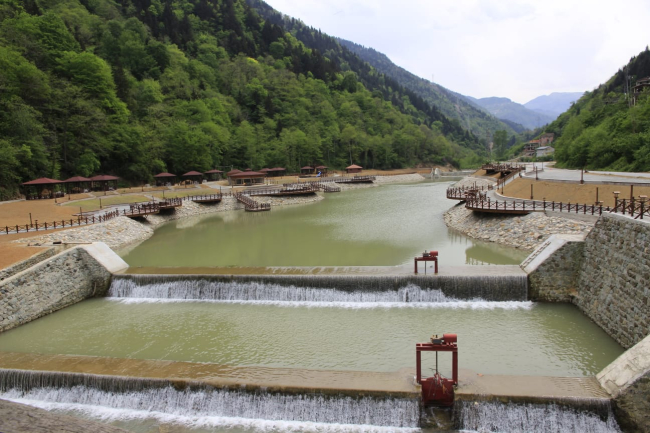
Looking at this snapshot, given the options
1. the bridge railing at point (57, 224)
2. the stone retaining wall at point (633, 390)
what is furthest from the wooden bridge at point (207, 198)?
the stone retaining wall at point (633, 390)

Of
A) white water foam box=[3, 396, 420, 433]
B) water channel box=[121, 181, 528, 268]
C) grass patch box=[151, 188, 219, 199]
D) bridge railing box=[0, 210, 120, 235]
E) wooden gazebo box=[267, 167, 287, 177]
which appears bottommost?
white water foam box=[3, 396, 420, 433]

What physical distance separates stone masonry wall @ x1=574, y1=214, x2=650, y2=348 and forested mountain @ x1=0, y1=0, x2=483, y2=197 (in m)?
48.7

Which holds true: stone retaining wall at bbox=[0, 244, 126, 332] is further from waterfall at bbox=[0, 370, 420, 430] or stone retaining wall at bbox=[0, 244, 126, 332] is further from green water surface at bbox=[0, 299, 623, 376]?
waterfall at bbox=[0, 370, 420, 430]

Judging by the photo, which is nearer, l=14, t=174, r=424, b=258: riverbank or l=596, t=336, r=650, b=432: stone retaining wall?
l=596, t=336, r=650, b=432: stone retaining wall

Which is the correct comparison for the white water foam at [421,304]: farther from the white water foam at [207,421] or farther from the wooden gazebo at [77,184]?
the wooden gazebo at [77,184]

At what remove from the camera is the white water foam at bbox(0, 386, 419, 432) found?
33.2 ft

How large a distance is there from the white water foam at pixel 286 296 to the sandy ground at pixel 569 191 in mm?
16874

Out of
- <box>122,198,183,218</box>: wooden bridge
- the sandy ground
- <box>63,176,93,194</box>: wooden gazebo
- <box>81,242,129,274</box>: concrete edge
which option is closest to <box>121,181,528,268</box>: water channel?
<box>122,198,183,218</box>: wooden bridge

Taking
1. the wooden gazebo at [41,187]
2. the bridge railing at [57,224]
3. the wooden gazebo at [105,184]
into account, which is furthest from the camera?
the wooden gazebo at [105,184]

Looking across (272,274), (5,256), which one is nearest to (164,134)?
(5,256)

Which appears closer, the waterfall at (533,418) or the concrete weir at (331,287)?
the waterfall at (533,418)

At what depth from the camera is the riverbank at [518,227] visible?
24344 millimetres

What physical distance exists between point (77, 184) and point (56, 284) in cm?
3932

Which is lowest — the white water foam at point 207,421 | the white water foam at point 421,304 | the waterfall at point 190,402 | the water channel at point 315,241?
the white water foam at point 207,421
